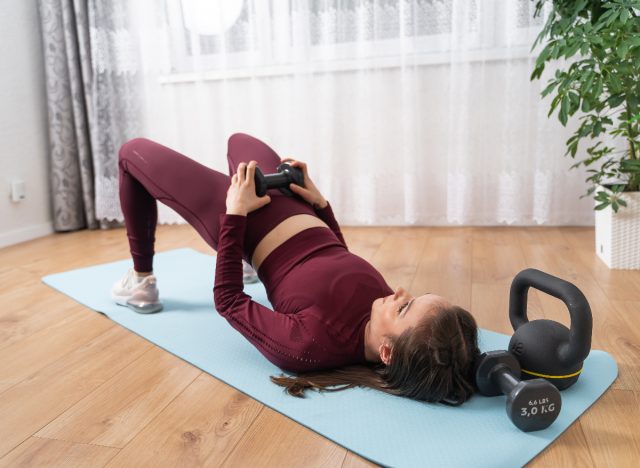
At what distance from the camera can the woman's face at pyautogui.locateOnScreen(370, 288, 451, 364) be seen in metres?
1.08

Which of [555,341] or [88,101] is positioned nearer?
[555,341]

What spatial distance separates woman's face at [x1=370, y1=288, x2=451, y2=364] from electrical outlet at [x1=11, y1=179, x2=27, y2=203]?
7.72ft

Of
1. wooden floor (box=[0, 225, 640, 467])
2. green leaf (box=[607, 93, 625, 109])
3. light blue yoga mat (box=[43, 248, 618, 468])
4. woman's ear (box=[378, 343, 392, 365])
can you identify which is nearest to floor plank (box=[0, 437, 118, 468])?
wooden floor (box=[0, 225, 640, 467])

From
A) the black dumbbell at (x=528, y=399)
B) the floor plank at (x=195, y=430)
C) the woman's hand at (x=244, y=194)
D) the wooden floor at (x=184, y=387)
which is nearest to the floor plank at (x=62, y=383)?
the wooden floor at (x=184, y=387)

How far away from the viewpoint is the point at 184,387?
4.03 feet

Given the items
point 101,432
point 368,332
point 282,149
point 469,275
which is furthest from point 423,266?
point 101,432

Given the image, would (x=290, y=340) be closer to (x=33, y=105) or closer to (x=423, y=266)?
(x=423, y=266)

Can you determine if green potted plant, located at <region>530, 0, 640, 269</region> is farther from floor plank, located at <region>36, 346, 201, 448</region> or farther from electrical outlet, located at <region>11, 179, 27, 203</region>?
electrical outlet, located at <region>11, 179, 27, 203</region>

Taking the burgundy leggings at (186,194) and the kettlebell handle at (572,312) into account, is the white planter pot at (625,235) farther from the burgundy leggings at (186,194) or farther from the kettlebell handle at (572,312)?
the burgundy leggings at (186,194)

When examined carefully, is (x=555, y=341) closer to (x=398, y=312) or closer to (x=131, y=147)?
(x=398, y=312)

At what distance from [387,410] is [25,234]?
2485mm

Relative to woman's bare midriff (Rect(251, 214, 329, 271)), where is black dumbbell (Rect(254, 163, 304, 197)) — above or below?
above

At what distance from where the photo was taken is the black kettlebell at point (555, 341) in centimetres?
101

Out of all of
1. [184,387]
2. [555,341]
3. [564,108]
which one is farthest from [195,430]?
[564,108]
